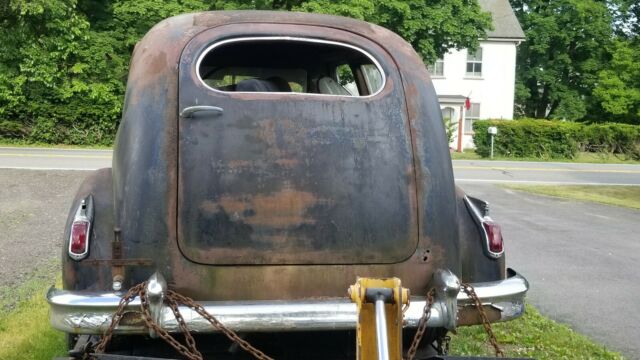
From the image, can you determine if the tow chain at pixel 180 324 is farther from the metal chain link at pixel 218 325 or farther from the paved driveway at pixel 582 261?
the paved driveway at pixel 582 261

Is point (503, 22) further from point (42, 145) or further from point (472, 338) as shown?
point (472, 338)

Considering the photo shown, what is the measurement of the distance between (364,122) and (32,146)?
24.8 meters

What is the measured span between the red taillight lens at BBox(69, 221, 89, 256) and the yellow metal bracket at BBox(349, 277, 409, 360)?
4.29ft

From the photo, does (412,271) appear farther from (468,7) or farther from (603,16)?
(603,16)

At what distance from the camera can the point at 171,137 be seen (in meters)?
3.06

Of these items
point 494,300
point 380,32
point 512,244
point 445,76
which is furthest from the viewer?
point 445,76

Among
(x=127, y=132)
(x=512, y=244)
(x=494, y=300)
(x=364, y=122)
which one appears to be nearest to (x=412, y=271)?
(x=494, y=300)

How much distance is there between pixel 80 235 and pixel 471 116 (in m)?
36.5

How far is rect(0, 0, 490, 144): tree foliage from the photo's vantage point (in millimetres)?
25438

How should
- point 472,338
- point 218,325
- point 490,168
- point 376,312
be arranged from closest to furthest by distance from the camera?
point 376,312 < point 218,325 < point 472,338 < point 490,168

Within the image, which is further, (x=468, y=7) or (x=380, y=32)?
(x=468, y=7)

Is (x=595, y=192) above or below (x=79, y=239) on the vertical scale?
below

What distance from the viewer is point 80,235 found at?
10.2 ft

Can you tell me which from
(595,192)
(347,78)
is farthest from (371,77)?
(595,192)
